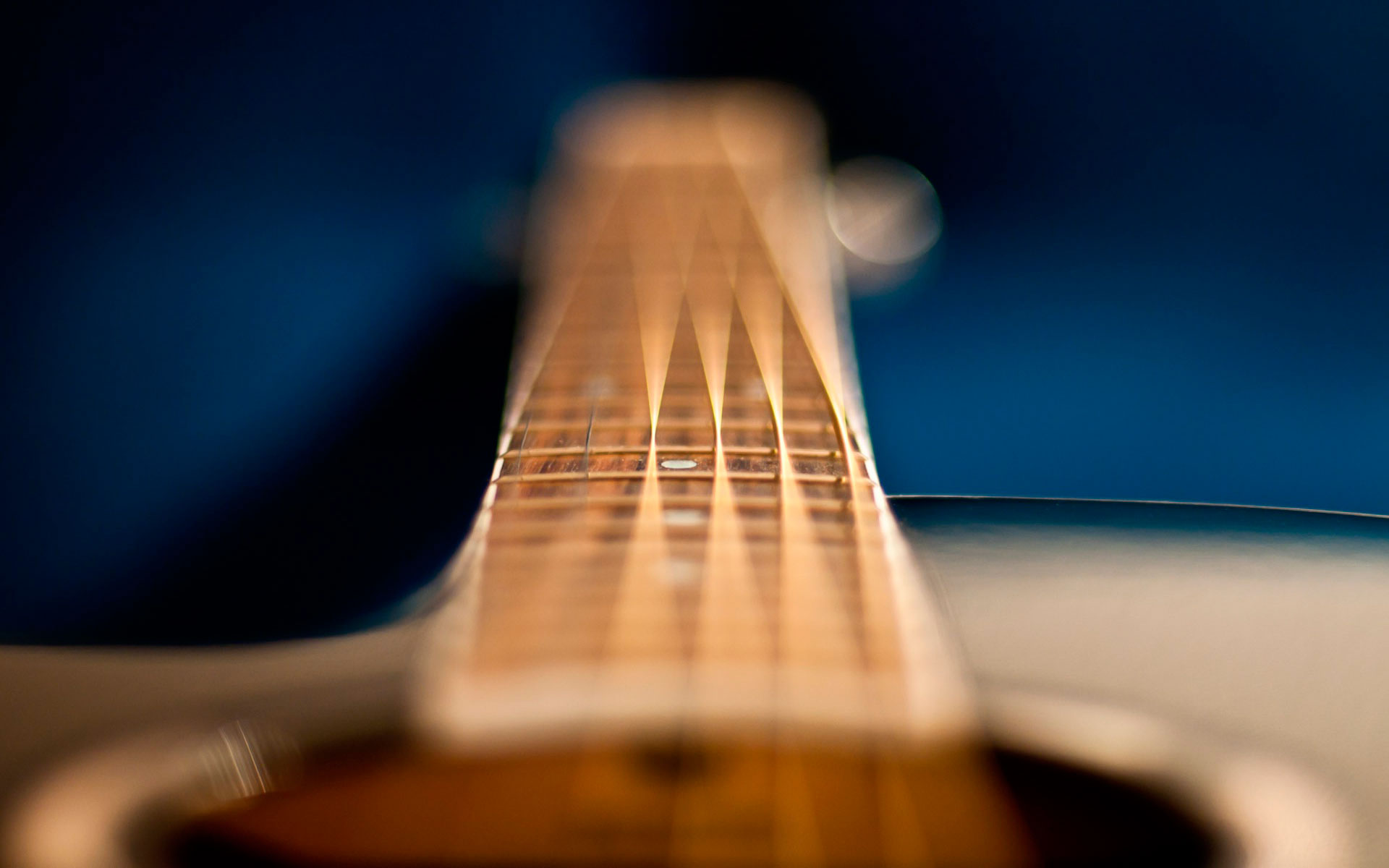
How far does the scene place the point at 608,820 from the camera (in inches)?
13.1

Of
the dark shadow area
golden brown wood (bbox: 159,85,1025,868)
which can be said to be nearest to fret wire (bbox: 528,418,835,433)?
golden brown wood (bbox: 159,85,1025,868)

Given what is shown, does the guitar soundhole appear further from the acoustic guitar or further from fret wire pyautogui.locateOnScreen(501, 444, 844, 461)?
fret wire pyautogui.locateOnScreen(501, 444, 844, 461)

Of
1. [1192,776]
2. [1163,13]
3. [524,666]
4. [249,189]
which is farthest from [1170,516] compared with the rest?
[249,189]

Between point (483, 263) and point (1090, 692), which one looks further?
point (483, 263)

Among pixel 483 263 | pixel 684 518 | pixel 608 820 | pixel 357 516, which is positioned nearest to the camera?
pixel 608 820

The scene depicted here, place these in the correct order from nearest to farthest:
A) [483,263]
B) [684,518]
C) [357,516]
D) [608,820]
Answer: [608,820]
[684,518]
[357,516]
[483,263]

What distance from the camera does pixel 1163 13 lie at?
980 millimetres

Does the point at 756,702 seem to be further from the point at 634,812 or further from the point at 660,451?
the point at 660,451

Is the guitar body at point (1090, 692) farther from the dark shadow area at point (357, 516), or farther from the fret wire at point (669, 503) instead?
the dark shadow area at point (357, 516)

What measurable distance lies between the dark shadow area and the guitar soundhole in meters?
0.22

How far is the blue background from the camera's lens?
0.73 m

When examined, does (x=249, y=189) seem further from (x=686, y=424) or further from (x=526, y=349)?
(x=686, y=424)

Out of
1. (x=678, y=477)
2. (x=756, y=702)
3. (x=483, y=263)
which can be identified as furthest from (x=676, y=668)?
(x=483, y=263)

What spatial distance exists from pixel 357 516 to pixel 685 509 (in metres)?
0.31
